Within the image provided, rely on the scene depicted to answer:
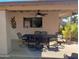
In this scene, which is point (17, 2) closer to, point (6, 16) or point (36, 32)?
point (6, 16)

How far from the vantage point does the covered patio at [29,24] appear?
32.7 feet

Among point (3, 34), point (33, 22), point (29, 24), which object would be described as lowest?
point (3, 34)

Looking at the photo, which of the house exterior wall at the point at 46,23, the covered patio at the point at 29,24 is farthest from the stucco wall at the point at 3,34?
the house exterior wall at the point at 46,23

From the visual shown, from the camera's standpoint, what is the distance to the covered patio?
996cm

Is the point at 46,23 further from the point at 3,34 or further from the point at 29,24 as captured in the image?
the point at 3,34

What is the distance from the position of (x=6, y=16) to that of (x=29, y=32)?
21.8 ft

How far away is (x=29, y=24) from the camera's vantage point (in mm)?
22406

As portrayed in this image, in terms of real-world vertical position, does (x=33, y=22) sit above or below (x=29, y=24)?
above

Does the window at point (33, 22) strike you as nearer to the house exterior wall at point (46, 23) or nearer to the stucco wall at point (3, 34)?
the house exterior wall at point (46, 23)

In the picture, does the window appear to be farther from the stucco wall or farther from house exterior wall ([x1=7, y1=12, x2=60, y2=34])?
the stucco wall

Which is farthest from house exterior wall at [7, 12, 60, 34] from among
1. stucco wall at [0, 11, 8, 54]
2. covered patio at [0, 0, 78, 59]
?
stucco wall at [0, 11, 8, 54]

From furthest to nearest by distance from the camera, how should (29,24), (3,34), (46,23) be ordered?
(29,24) → (46,23) → (3,34)

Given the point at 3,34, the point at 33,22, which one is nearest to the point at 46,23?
the point at 33,22

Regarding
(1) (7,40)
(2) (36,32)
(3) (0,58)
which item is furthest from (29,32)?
(3) (0,58)
